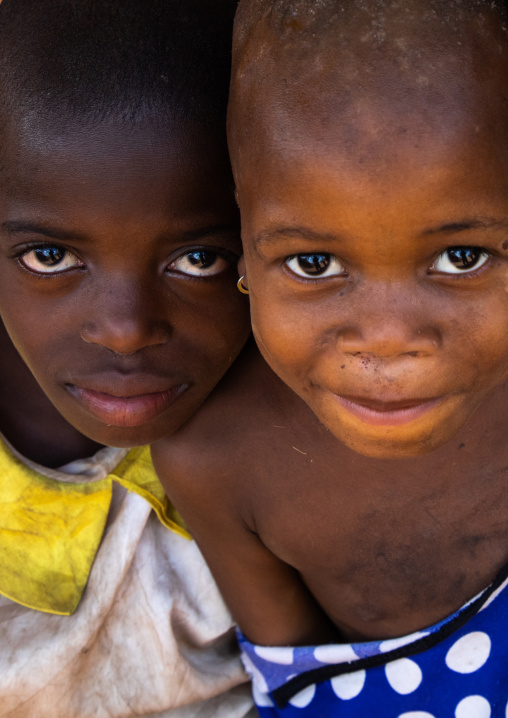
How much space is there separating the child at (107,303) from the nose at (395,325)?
37 cm

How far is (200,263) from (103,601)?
2.34 feet

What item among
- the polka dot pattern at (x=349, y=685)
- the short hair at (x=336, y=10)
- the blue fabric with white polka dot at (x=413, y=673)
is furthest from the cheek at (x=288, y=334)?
the polka dot pattern at (x=349, y=685)

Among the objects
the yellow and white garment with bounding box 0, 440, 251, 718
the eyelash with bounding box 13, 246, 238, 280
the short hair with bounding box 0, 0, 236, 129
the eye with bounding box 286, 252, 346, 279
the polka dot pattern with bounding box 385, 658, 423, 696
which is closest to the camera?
the eye with bounding box 286, 252, 346, 279

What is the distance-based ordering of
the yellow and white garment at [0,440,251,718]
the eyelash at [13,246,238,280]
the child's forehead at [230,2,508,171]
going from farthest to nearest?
the yellow and white garment at [0,440,251,718]
the eyelash at [13,246,238,280]
the child's forehead at [230,2,508,171]

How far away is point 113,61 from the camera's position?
1099mm

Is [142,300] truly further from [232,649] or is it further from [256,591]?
[232,649]

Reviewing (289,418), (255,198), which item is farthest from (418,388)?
(289,418)

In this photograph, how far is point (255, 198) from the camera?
3.16 feet

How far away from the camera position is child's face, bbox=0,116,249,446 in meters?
1.11

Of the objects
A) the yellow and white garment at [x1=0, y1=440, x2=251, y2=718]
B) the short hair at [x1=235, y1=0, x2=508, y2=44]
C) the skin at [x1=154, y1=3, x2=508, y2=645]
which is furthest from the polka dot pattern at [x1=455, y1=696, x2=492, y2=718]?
the short hair at [x1=235, y1=0, x2=508, y2=44]

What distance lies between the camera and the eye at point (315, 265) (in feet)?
3.07

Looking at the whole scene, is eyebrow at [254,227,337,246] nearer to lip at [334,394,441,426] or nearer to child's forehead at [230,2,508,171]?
child's forehead at [230,2,508,171]

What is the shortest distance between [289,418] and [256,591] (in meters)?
0.37

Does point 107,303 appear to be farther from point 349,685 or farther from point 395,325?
point 349,685
